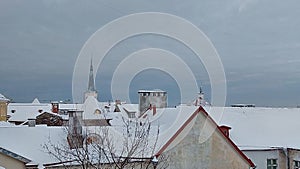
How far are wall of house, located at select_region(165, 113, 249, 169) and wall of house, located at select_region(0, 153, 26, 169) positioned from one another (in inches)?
276

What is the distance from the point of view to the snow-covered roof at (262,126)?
24.9 m

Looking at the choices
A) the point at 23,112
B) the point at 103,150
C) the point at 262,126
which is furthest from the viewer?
the point at 23,112

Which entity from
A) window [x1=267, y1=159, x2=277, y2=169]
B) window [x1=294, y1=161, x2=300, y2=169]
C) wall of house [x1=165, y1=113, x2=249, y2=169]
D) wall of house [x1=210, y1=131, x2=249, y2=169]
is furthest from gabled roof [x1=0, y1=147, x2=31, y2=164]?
window [x1=294, y1=161, x2=300, y2=169]

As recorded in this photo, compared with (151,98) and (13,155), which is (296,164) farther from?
(151,98)

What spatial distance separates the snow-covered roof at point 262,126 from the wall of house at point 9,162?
1402 centimetres

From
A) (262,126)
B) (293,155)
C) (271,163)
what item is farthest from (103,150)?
(262,126)

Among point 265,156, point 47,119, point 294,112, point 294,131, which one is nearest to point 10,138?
point 265,156

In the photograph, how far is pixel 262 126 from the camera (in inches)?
1062

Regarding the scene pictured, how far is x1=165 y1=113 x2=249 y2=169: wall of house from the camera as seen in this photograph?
19406 millimetres

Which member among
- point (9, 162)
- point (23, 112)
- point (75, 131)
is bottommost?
point (9, 162)

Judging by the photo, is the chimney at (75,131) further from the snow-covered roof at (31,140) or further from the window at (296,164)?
the window at (296,164)

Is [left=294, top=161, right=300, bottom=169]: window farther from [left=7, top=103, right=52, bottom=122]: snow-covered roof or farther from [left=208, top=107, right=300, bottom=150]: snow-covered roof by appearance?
[left=7, top=103, right=52, bottom=122]: snow-covered roof

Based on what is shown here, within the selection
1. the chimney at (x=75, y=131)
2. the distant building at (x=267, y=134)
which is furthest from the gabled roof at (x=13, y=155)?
the distant building at (x=267, y=134)

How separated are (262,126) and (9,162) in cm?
1762
